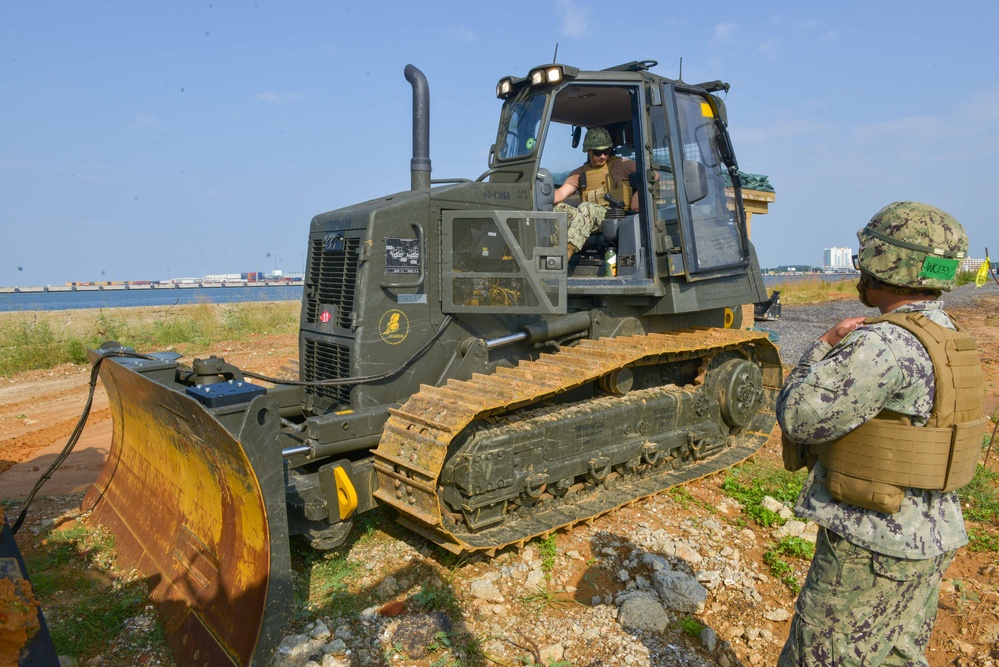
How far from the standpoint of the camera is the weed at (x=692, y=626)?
3.56 meters

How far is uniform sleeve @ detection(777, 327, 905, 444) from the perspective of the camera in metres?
2.26

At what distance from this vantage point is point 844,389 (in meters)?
2.30

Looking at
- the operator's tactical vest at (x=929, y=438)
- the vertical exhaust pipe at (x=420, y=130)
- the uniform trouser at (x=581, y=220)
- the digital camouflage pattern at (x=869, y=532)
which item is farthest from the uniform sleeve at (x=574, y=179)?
the operator's tactical vest at (x=929, y=438)

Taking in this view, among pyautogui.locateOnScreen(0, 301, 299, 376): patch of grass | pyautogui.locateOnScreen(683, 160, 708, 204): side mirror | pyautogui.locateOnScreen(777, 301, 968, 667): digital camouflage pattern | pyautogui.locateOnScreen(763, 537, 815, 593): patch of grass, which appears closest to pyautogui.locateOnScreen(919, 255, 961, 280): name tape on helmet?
pyautogui.locateOnScreen(777, 301, 968, 667): digital camouflage pattern

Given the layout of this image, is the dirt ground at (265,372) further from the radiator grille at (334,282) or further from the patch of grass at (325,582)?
the patch of grass at (325,582)

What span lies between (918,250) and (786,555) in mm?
2770

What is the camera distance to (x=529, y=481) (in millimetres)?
4445

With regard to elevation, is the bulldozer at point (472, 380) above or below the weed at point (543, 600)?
above

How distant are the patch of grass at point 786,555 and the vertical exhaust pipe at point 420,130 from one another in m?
3.63

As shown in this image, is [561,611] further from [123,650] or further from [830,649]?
[123,650]

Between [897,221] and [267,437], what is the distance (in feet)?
9.53

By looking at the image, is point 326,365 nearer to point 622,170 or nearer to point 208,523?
point 208,523

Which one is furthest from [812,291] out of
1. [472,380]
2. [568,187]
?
[472,380]

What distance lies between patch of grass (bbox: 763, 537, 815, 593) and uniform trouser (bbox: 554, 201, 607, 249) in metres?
2.71
